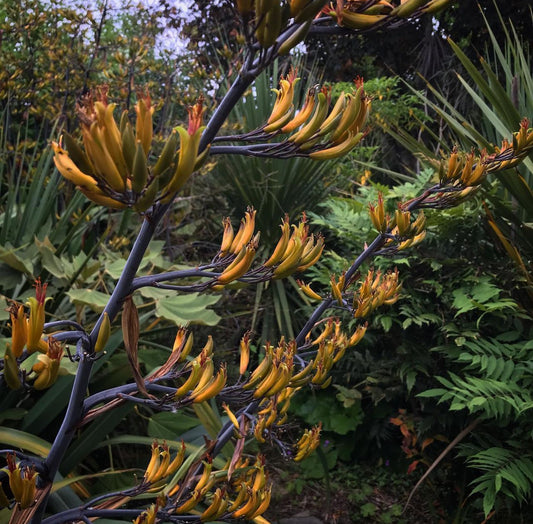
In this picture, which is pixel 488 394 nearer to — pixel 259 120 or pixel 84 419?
pixel 84 419

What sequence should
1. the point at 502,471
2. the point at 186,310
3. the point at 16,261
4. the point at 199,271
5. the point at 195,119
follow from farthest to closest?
the point at 16,261 → the point at 186,310 → the point at 502,471 → the point at 199,271 → the point at 195,119

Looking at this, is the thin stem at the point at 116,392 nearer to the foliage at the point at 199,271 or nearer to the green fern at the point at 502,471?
the foliage at the point at 199,271

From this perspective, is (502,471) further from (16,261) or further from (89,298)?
(16,261)

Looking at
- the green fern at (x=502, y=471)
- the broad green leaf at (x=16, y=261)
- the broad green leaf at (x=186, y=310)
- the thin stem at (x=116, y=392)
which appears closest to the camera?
the thin stem at (x=116, y=392)

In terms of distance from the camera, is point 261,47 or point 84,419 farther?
point 84,419

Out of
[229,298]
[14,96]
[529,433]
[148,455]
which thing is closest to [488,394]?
[529,433]

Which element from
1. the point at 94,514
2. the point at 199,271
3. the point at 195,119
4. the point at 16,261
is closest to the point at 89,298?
the point at 16,261

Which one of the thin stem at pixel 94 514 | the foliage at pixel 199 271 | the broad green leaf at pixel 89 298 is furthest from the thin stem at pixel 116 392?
the broad green leaf at pixel 89 298

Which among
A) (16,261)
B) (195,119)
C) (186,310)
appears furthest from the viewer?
(16,261)

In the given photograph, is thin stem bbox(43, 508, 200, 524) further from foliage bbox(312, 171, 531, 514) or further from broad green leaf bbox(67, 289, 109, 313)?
foliage bbox(312, 171, 531, 514)

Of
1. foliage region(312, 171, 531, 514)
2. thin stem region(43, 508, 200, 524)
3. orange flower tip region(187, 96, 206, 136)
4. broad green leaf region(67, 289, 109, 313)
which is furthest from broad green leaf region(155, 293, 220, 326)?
orange flower tip region(187, 96, 206, 136)

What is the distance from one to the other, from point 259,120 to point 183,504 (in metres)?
3.82

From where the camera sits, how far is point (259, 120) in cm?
449

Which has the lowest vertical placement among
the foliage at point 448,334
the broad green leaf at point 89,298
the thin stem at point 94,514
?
the foliage at point 448,334
